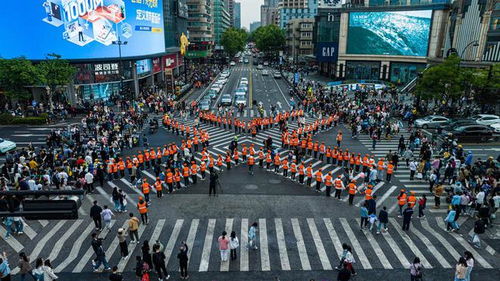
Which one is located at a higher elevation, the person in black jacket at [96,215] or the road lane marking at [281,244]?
the person in black jacket at [96,215]

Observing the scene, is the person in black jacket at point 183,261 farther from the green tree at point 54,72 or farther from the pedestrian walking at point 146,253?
the green tree at point 54,72

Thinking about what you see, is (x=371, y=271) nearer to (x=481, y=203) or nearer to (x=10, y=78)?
(x=481, y=203)

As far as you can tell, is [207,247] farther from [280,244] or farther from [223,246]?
[280,244]

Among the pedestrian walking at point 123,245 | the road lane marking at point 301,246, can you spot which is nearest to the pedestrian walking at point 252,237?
the road lane marking at point 301,246

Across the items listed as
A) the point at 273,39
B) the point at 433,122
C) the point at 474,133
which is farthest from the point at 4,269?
the point at 273,39

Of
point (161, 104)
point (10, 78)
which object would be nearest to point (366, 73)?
point (161, 104)

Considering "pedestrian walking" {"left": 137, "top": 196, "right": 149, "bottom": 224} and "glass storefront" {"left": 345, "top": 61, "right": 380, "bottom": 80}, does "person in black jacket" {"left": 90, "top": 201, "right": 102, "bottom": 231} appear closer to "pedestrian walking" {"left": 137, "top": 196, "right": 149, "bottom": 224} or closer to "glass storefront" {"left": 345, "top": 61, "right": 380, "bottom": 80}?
"pedestrian walking" {"left": 137, "top": 196, "right": 149, "bottom": 224}
